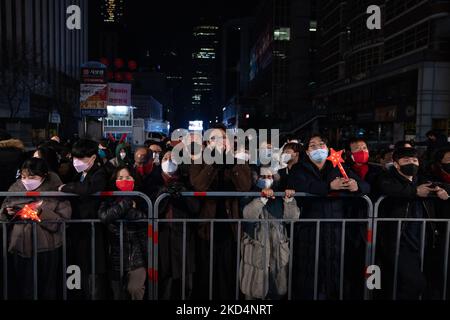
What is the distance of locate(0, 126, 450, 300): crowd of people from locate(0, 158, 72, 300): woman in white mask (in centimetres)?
1

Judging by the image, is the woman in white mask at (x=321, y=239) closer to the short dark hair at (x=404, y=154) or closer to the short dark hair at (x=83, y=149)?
the short dark hair at (x=404, y=154)

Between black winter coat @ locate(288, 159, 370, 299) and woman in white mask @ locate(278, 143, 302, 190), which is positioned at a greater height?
woman in white mask @ locate(278, 143, 302, 190)

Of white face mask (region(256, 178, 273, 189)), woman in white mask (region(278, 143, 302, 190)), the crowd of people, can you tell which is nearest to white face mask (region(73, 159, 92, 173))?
the crowd of people

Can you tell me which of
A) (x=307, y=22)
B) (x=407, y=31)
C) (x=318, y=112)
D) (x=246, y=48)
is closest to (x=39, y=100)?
(x=318, y=112)

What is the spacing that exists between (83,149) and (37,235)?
1.06 m

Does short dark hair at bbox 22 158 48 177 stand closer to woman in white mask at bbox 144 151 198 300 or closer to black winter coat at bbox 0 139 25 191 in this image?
woman in white mask at bbox 144 151 198 300

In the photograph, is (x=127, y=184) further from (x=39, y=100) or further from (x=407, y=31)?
(x=39, y=100)

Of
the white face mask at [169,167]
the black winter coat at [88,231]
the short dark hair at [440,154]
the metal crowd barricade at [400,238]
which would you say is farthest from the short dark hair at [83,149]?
the short dark hair at [440,154]

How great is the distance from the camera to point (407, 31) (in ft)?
108

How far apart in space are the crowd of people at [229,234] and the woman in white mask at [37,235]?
0.04ft

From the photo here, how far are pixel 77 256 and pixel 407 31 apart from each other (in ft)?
116

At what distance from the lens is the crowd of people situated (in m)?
4.18

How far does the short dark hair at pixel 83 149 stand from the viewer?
4430mm

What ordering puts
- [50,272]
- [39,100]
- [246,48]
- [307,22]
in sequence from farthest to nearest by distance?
[246,48]
[307,22]
[39,100]
[50,272]
